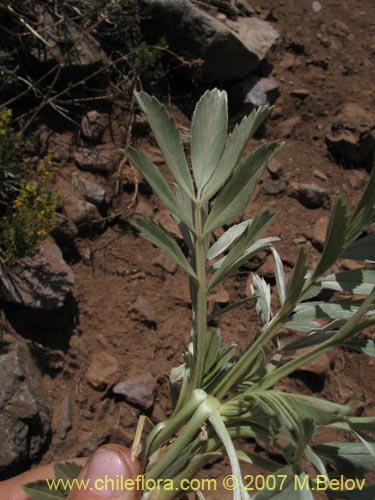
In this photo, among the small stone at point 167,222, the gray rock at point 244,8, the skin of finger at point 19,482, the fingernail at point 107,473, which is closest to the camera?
the fingernail at point 107,473

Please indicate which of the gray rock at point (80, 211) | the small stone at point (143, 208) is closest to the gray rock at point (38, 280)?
the gray rock at point (80, 211)

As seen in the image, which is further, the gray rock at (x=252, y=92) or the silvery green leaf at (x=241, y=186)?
the gray rock at (x=252, y=92)

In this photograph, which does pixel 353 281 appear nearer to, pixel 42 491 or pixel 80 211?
pixel 42 491

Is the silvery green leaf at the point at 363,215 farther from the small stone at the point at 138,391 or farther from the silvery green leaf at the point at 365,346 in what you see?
the small stone at the point at 138,391

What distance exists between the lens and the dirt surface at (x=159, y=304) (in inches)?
79.0

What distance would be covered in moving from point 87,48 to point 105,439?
5.82 feet

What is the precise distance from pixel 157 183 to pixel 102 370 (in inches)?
47.4

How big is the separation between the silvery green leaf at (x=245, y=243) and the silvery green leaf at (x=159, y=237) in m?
0.06

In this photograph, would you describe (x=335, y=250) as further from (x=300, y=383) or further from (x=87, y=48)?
(x=87, y=48)

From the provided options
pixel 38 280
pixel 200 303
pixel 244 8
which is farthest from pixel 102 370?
pixel 244 8

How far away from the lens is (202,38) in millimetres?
2754

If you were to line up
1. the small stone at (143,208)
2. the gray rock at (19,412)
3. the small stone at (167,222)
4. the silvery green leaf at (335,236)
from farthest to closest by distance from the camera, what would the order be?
1. the small stone at (143,208)
2. the small stone at (167,222)
3. the gray rock at (19,412)
4. the silvery green leaf at (335,236)

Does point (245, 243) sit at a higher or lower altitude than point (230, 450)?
higher

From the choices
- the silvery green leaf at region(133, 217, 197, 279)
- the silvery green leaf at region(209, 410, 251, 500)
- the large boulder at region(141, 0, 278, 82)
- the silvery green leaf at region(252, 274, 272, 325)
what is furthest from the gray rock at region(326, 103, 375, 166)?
the silvery green leaf at region(209, 410, 251, 500)
